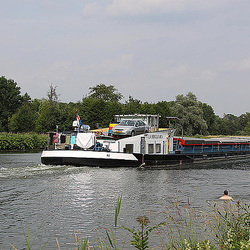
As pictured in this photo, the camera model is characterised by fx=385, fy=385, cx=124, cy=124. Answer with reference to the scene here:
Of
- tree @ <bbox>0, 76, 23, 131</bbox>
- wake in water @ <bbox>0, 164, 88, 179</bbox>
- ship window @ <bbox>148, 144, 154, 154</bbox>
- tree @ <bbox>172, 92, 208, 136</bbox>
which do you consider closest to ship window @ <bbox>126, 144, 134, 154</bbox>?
ship window @ <bbox>148, 144, 154, 154</bbox>

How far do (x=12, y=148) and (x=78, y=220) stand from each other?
3731 centimetres

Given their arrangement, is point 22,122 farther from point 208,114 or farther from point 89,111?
point 208,114

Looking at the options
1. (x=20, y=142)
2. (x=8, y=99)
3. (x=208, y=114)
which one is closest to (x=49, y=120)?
(x=20, y=142)

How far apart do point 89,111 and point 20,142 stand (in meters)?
18.3

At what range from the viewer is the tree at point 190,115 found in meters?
79.6

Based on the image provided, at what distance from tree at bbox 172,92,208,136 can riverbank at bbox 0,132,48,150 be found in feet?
121

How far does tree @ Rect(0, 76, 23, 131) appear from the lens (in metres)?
84.9

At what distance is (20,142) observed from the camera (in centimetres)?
4812

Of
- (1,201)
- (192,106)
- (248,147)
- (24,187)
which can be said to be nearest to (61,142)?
(24,187)

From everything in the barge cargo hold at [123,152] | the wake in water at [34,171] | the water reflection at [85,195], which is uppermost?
the barge cargo hold at [123,152]

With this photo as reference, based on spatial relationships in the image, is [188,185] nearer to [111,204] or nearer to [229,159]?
[111,204]

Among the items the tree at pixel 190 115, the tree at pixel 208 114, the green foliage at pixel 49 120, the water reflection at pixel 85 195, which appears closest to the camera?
the water reflection at pixel 85 195

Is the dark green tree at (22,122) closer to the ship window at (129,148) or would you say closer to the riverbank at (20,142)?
the riverbank at (20,142)

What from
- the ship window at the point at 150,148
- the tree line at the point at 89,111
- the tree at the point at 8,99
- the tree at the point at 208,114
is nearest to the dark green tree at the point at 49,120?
the tree line at the point at 89,111
